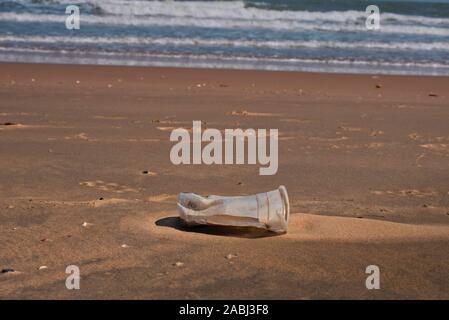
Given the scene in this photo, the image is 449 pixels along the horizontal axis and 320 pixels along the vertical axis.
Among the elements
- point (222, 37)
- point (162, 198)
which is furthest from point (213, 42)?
point (162, 198)

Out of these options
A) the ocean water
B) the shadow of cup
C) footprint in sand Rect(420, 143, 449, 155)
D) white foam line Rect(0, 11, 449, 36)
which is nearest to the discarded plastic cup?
the shadow of cup

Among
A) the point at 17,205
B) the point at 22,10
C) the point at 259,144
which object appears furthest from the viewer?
the point at 22,10

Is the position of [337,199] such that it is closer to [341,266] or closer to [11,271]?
[341,266]

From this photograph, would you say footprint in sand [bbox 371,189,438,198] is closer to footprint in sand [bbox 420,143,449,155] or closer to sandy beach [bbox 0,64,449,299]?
sandy beach [bbox 0,64,449,299]

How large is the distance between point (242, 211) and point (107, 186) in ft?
4.66

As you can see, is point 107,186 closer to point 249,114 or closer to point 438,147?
point 438,147

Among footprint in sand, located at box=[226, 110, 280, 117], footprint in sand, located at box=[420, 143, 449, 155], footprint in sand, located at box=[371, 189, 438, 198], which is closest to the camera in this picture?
footprint in sand, located at box=[371, 189, 438, 198]

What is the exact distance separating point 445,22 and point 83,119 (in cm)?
2207

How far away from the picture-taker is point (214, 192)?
16.5ft

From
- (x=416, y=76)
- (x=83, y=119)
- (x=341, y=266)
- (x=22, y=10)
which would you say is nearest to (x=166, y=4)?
(x=22, y=10)

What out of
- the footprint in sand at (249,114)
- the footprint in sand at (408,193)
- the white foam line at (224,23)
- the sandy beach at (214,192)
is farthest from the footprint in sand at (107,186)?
the white foam line at (224,23)

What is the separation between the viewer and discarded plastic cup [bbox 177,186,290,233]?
3.86 meters

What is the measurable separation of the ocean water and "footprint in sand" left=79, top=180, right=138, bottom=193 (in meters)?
8.91

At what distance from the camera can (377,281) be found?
10.9 ft
